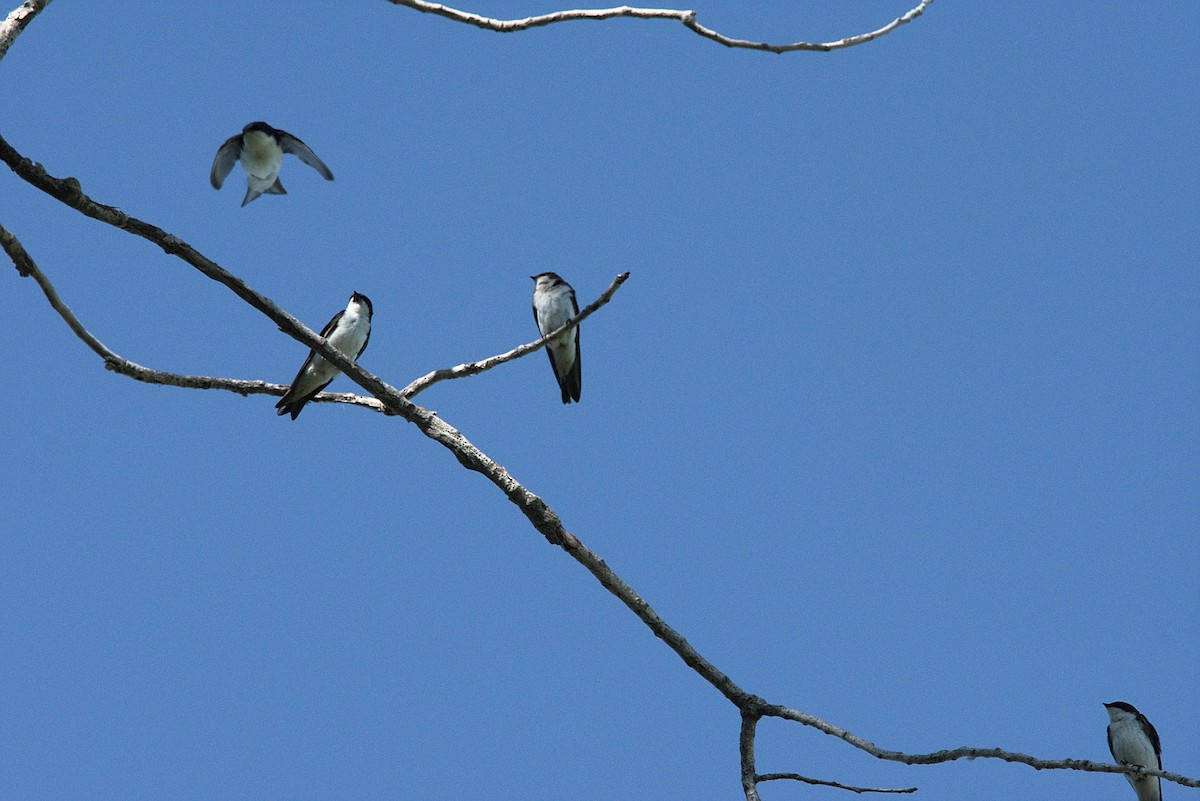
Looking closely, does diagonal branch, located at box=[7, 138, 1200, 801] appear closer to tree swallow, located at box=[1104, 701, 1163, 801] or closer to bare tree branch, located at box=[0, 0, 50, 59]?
bare tree branch, located at box=[0, 0, 50, 59]

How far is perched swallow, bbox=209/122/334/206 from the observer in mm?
7355

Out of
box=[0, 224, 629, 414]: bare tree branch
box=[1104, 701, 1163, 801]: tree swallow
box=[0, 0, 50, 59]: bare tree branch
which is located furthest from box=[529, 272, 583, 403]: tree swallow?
box=[0, 0, 50, 59]: bare tree branch

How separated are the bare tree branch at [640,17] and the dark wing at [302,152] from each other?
3.52 metres

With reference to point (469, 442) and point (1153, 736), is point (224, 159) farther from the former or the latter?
point (1153, 736)

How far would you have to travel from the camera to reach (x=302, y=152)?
Result: 7629 mm

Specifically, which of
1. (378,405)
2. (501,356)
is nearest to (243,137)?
(378,405)

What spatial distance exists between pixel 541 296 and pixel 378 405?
15.7ft

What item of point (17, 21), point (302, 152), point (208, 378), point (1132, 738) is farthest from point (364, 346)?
point (1132, 738)

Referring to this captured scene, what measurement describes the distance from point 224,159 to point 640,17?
4.40 meters

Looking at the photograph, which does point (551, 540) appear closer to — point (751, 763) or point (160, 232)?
point (751, 763)

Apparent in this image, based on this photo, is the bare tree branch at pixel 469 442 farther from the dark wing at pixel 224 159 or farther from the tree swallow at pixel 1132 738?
the tree swallow at pixel 1132 738

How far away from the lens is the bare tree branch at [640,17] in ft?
13.1

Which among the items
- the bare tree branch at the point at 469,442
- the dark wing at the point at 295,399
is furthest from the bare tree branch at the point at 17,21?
the dark wing at the point at 295,399

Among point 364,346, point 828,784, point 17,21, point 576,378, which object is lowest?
point 828,784
